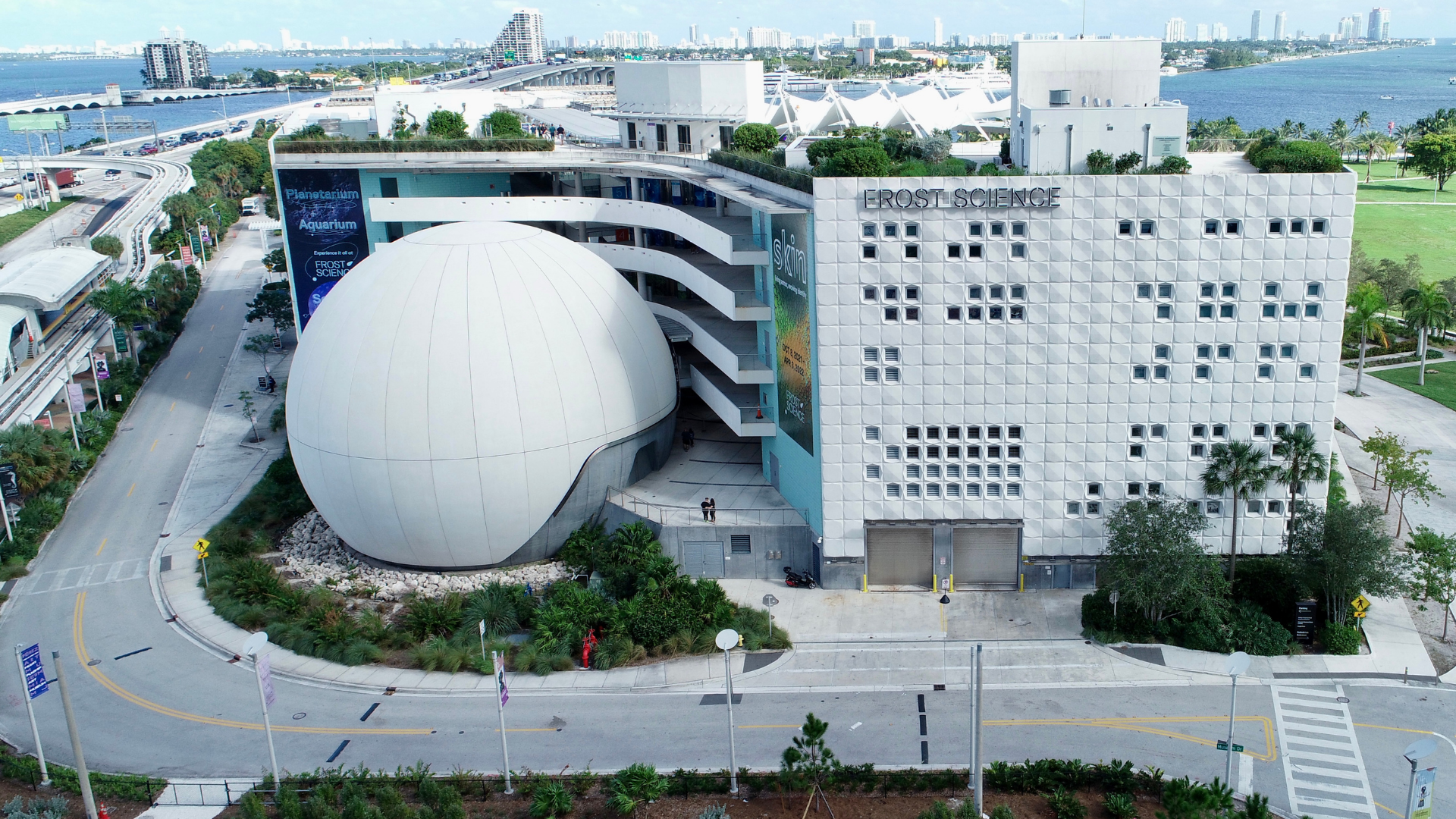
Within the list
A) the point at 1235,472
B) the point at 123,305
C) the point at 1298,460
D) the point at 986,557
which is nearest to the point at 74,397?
the point at 123,305

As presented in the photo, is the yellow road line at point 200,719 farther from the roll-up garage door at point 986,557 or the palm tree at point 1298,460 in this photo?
the palm tree at point 1298,460

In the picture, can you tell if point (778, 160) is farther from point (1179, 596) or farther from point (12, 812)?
point (12, 812)

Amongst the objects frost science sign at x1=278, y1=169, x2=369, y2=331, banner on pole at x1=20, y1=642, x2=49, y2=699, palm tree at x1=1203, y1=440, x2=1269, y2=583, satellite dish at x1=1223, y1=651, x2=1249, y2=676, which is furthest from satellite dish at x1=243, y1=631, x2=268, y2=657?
frost science sign at x1=278, y1=169, x2=369, y2=331

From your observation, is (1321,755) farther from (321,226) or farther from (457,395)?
(321,226)

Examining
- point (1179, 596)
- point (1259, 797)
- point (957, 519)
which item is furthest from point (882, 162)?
point (1259, 797)

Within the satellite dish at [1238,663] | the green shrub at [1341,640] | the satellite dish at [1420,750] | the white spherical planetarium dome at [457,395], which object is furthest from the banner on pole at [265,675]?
the green shrub at [1341,640]
